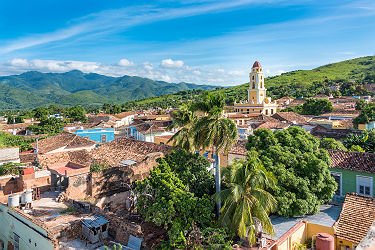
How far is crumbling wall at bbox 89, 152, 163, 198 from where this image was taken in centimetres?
1568

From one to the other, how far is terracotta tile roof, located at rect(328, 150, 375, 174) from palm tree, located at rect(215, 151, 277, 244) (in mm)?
7386

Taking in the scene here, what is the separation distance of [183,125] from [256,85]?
58782 millimetres

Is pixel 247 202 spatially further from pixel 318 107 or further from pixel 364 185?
pixel 318 107

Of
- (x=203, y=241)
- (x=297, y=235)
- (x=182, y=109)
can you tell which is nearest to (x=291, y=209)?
(x=297, y=235)

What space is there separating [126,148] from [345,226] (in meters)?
20.6

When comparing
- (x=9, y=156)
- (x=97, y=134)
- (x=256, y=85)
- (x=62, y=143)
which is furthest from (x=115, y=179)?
(x=256, y=85)

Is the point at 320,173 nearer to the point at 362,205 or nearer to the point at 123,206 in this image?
the point at 362,205

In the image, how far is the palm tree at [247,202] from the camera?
422 inches

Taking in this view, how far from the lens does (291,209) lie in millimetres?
13070

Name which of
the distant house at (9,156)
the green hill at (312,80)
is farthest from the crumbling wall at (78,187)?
the green hill at (312,80)

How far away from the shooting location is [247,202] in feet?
36.3

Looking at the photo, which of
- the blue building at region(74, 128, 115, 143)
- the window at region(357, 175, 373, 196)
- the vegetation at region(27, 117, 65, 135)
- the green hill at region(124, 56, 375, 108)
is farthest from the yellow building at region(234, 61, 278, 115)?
the window at region(357, 175, 373, 196)

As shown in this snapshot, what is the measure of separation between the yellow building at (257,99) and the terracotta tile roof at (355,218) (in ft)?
183

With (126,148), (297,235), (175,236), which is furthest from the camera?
(126,148)
